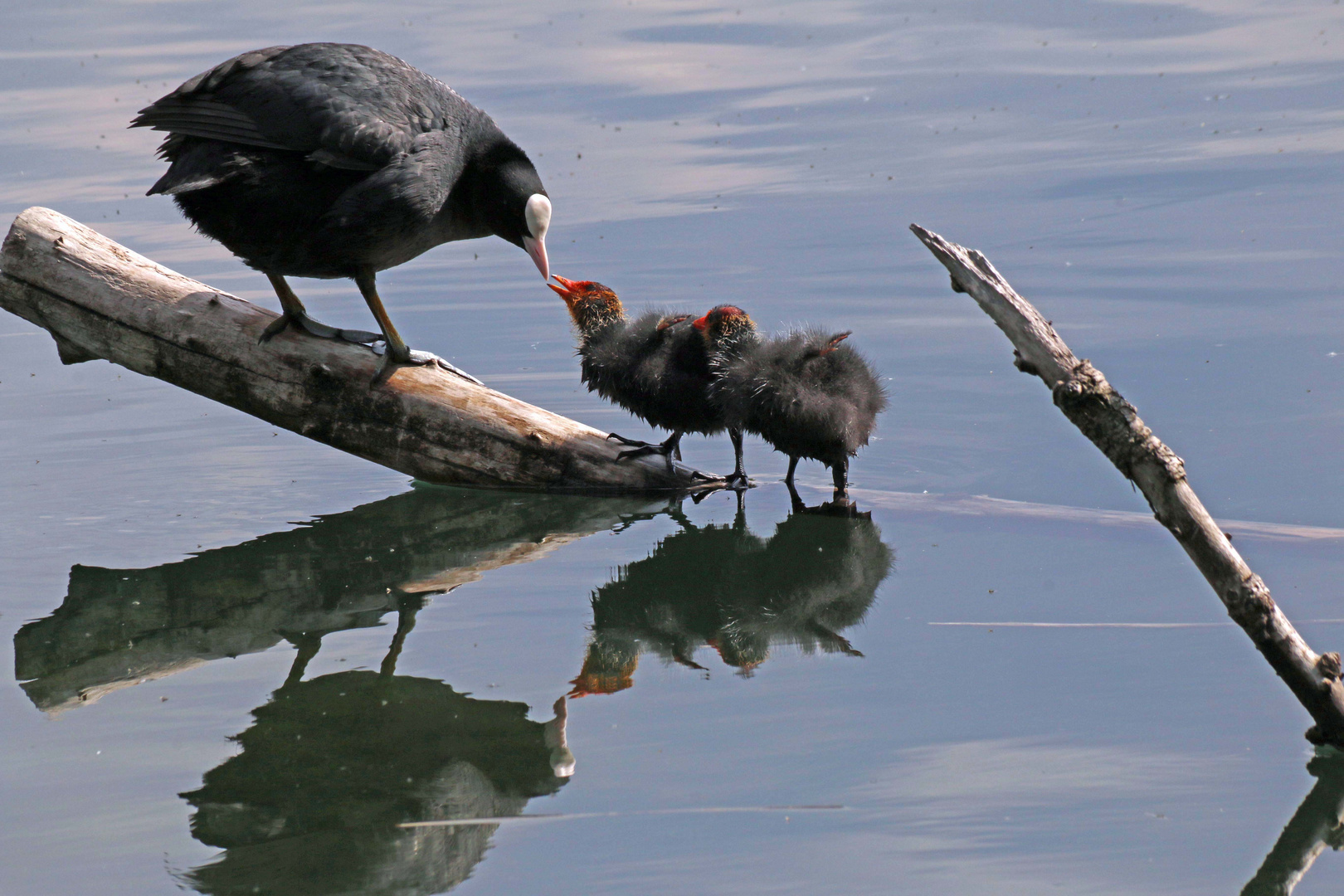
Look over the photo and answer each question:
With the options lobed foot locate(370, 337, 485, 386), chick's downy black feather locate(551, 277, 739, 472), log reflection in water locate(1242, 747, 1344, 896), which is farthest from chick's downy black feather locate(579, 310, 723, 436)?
log reflection in water locate(1242, 747, 1344, 896)

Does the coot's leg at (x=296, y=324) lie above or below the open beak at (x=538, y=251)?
below

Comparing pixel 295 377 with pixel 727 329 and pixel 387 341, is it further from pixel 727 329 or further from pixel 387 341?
pixel 727 329

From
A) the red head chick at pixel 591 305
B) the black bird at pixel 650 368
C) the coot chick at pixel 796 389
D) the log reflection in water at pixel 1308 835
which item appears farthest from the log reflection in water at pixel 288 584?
the log reflection in water at pixel 1308 835

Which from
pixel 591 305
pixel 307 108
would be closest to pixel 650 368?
pixel 591 305

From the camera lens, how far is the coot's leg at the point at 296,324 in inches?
197

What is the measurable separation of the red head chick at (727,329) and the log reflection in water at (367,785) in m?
1.91

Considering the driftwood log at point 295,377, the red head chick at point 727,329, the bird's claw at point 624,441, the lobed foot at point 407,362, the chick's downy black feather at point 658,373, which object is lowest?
the driftwood log at point 295,377

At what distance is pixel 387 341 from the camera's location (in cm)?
499

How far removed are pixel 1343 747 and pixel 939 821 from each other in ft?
2.95

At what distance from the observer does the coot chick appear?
4.71 meters

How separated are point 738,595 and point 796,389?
84 cm

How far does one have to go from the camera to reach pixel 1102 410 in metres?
2.96

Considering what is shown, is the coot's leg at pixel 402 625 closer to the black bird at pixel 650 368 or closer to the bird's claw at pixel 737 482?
the black bird at pixel 650 368

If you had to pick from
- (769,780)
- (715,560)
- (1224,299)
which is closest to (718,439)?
(715,560)
